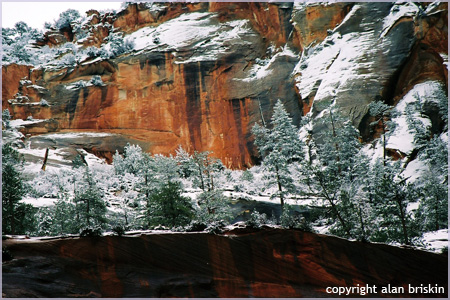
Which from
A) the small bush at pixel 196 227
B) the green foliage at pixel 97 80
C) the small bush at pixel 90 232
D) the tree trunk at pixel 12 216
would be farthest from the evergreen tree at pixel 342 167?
the green foliage at pixel 97 80

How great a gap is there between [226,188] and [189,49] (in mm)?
29624

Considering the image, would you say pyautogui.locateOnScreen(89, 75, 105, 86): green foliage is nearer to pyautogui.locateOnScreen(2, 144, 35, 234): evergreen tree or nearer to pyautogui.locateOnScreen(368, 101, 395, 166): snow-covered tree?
pyautogui.locateOnScreen(2, 144, 35, 234): evergreen tree

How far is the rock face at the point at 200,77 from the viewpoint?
49.1m

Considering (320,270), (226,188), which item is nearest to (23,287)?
(320,270)

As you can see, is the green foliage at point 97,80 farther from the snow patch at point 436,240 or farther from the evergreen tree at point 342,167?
the snow patch at point 436,240

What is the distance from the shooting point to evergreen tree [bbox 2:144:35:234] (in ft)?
65.9

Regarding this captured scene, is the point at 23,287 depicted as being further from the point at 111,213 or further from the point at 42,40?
the point at 42,40

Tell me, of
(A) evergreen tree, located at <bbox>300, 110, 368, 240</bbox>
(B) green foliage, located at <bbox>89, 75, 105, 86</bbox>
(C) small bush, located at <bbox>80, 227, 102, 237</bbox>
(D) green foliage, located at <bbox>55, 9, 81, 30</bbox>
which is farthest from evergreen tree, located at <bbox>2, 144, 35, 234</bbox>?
(D) green foliage, located at <bbox>55, 9, 81, 30</bbox>

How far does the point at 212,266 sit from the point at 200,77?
45.3m

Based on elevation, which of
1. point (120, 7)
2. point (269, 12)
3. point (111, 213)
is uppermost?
point (120, 7)

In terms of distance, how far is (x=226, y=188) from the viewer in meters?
34.3

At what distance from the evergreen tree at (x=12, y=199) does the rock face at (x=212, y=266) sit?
1034 centimetres

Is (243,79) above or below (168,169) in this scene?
above

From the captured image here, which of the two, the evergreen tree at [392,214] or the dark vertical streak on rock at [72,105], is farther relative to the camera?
the dark vertical streak on rock at [72,105]
